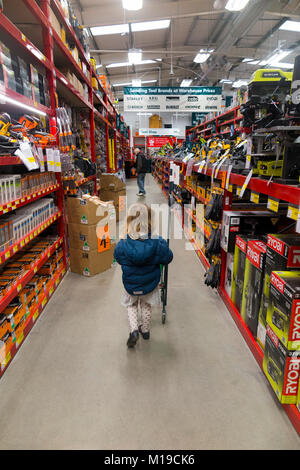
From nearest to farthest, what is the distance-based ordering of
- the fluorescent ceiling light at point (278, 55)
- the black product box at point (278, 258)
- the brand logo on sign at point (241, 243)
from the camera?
the black product box at point (278, 258)
the brand logo on sign at point (241, 243)
the fluorescent ceiling light at point (278, 55)

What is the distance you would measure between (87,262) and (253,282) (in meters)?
2.25

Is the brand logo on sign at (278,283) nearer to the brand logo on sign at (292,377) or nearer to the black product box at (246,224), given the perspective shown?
the brand logo on sign at (292,377)

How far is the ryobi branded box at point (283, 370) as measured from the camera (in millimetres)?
1676

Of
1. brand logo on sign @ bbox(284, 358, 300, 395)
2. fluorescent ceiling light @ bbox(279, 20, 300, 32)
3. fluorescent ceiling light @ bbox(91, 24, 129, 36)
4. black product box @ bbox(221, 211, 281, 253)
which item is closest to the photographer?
brand logo on sign @ bbox(284, 358, 300, 395)

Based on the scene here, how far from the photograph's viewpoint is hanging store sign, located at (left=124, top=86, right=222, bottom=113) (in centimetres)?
863

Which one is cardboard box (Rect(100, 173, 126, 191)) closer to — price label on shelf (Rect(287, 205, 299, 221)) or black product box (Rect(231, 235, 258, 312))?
black product box (Rect(231, 235, 258, 312))

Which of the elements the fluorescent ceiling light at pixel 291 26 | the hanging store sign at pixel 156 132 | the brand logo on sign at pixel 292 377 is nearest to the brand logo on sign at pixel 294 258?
the brand logo on sign at pixel 292 377

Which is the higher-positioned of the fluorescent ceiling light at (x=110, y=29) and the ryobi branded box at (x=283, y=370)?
the fluorescent ceiling light at (x=110, y=29)

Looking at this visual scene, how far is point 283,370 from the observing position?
5.61 ft

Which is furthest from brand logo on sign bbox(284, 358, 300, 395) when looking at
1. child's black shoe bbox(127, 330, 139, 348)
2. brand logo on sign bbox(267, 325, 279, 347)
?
child's black shoe bbox(127, 330, 139, 348)

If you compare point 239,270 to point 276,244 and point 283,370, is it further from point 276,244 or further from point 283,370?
point 283,370

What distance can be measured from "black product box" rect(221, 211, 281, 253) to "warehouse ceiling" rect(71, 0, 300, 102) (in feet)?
17.7

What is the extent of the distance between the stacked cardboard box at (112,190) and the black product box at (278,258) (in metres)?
5.16
